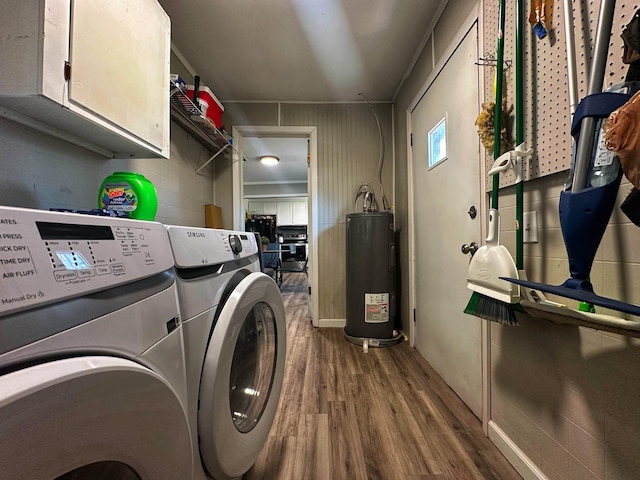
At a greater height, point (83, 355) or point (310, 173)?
point (310, 173)

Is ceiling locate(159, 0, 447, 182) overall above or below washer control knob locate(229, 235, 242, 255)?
above

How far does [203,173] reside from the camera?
95.0 inches

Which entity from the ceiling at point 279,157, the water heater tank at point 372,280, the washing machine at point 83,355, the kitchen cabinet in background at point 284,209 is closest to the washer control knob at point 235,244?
the washing machine at point 83,355

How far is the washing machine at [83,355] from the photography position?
0.23 metres

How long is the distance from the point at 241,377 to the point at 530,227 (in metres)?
1.14

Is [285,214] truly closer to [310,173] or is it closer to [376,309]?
[310,173]

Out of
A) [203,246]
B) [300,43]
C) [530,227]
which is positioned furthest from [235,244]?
[300,43]

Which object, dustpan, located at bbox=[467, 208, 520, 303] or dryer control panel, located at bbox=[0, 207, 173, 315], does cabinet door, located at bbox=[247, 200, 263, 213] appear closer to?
dustpan, located at bbox=[467, 208, 520, 303]

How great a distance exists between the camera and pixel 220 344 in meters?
0.61

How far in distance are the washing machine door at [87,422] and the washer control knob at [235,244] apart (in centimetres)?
48

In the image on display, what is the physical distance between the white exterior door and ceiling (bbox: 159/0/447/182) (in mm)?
465

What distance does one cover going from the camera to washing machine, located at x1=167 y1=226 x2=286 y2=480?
564 millimetres

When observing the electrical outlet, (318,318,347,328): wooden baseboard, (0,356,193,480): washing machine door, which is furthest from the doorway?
(0,356,193,480): washing machine door

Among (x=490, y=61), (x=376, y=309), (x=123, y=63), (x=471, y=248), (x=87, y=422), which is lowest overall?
(x=376, y=309)
